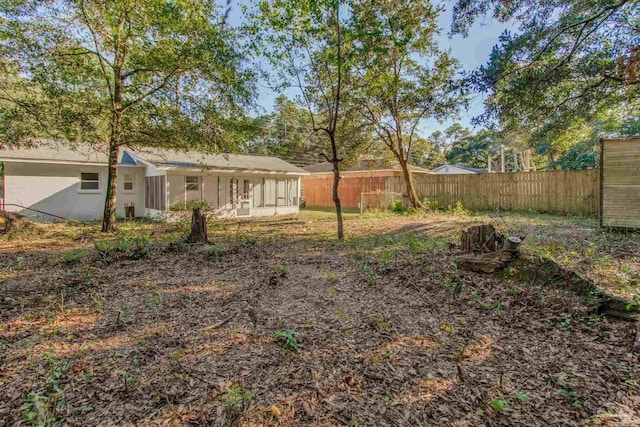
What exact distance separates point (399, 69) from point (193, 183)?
9.51 m

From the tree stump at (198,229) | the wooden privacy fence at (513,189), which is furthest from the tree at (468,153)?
the tree stump at (198,229)

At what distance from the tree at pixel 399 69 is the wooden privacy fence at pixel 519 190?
63.9 inches

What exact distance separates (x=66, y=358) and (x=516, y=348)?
3.83 m

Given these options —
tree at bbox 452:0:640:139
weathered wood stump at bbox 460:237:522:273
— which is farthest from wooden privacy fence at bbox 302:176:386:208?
weathered wood stump at bbox 460:237:522:273

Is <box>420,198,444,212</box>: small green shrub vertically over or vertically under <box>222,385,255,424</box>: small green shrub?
over

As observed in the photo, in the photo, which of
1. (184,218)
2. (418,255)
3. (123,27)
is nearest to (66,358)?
(418,255)

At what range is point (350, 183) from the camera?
66.8 feet

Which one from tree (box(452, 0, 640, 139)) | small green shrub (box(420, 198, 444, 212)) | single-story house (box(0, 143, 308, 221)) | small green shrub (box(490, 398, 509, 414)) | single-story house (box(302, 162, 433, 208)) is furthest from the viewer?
single-story house (box(302, 162, 433, 208))

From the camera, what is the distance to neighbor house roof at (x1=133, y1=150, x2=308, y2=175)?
1299 cm

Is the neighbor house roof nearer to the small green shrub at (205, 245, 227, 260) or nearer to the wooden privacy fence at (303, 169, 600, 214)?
the small green shrub at (205, 245, 227, 260)

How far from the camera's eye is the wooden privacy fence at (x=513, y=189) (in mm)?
12156

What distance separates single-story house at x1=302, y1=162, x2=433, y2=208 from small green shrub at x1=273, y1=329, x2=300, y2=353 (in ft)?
49.2

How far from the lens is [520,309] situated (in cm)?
363

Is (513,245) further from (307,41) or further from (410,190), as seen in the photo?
(410,190)
